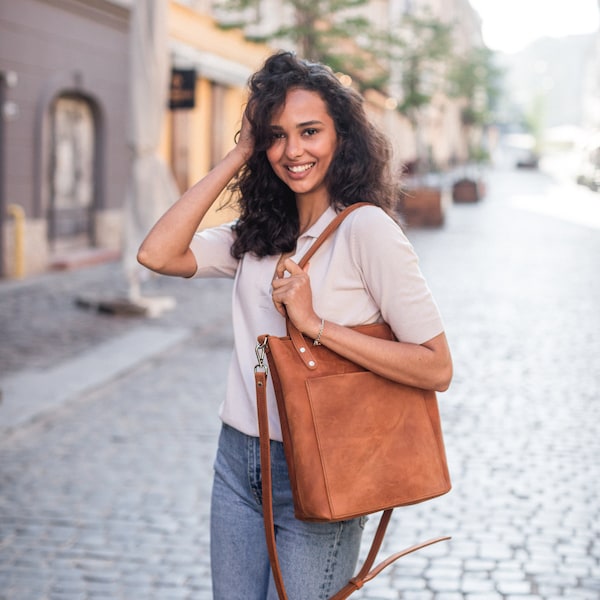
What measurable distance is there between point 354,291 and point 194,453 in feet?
13.2

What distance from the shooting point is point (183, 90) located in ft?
43.2

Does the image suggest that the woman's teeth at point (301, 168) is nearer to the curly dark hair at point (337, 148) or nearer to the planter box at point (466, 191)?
the curly dark hair at point (337, 148)

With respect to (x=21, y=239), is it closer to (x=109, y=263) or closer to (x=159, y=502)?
(x=109, y=263)

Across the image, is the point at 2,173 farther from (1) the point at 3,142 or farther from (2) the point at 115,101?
(2) the point at 115,101

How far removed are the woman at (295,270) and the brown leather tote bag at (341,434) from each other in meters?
0.04

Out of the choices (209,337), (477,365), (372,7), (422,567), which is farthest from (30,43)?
(372,7)

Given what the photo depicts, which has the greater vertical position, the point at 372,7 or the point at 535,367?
the point at 372,7

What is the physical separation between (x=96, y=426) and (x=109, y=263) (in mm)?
9632

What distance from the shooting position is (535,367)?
8.58 meters

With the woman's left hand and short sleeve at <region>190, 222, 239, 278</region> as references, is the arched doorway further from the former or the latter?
the woman's left hand

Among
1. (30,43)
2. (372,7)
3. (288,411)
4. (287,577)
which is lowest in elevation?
(287,577)

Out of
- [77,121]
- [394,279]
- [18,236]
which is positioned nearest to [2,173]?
[18,236]

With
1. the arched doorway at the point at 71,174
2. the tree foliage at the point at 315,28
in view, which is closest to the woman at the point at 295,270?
the arched doorway at the point at 71,174

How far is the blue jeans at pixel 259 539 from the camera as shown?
7.19 feet
